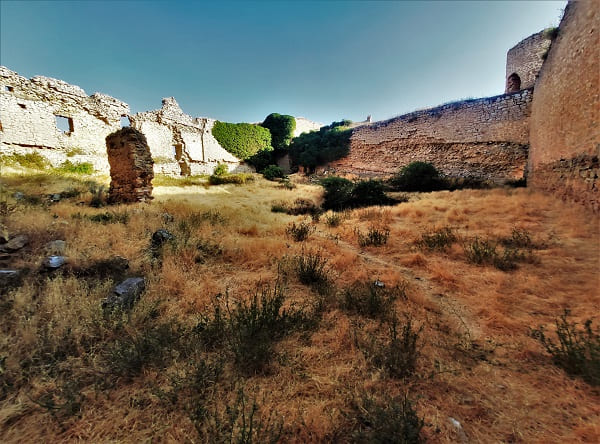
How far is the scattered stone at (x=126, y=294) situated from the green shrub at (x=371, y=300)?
92.0 inches

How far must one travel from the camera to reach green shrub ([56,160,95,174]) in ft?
39.2

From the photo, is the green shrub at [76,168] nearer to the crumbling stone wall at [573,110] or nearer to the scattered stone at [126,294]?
the scattered stone at [126,294]

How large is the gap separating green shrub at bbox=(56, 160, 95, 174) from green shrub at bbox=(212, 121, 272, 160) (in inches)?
403

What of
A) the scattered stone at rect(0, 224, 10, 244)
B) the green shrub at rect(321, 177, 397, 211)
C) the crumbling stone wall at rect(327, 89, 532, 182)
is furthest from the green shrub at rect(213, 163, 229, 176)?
the scattered stone at rect(0, 224, 10, 244)

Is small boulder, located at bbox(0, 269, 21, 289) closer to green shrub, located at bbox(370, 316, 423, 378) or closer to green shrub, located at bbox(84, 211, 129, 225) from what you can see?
green shrub, located at bbox(84, 211, 129, 225)

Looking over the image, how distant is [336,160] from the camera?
837 inches

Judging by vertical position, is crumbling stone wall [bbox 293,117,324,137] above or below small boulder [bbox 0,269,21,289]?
above

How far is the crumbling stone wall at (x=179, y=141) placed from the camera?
54.2ft

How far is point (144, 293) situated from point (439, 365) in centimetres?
307

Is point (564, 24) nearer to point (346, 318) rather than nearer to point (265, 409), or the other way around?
point (346, 318)

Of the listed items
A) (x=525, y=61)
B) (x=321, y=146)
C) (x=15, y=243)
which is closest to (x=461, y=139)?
(x=525, y=61)

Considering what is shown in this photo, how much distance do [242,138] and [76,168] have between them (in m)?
12.9

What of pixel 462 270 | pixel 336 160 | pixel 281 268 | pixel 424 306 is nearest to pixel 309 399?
pixel 424 306

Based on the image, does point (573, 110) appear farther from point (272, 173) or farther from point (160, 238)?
point (272, 173)
